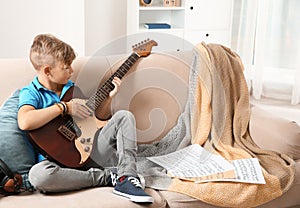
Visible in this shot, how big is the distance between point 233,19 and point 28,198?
288 centimetres

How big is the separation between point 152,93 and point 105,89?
10.4 inches

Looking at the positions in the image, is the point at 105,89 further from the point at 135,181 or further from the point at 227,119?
the point at 227,119

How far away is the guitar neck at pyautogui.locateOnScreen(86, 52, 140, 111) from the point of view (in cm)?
206

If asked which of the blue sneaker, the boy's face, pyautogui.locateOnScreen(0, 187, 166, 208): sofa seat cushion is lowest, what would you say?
pyautogui.locateOnScreen(0, 187, 166, 208): sofa seat cushion

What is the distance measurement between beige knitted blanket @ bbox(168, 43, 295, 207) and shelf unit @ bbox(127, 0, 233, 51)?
4.96 feet

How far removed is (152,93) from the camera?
2258mm

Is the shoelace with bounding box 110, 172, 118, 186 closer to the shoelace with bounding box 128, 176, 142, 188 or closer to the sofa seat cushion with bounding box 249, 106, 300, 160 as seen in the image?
the shoelace with bounding box 128, 176, 142, 188

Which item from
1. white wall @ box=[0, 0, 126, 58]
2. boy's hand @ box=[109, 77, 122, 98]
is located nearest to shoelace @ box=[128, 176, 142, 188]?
boy's hand @ box=[109, 77, 122, 98]

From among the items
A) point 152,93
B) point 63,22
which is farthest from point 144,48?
point 63,22

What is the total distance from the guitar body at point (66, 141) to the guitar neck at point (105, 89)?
51 millimetres

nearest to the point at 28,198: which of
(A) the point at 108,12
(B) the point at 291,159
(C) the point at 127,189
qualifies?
(C) the point at 127,189

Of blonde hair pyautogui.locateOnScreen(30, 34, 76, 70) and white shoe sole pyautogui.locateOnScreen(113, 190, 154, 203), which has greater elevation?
blonde hair pyautogui.locateOnScreen(30, 34, 76, 70)

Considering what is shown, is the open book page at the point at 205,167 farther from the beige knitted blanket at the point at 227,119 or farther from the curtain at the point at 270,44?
the curtain at the point at 270,44

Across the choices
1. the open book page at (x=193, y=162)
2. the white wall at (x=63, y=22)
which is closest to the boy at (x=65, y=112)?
the open book page at (x=193, y=162)
